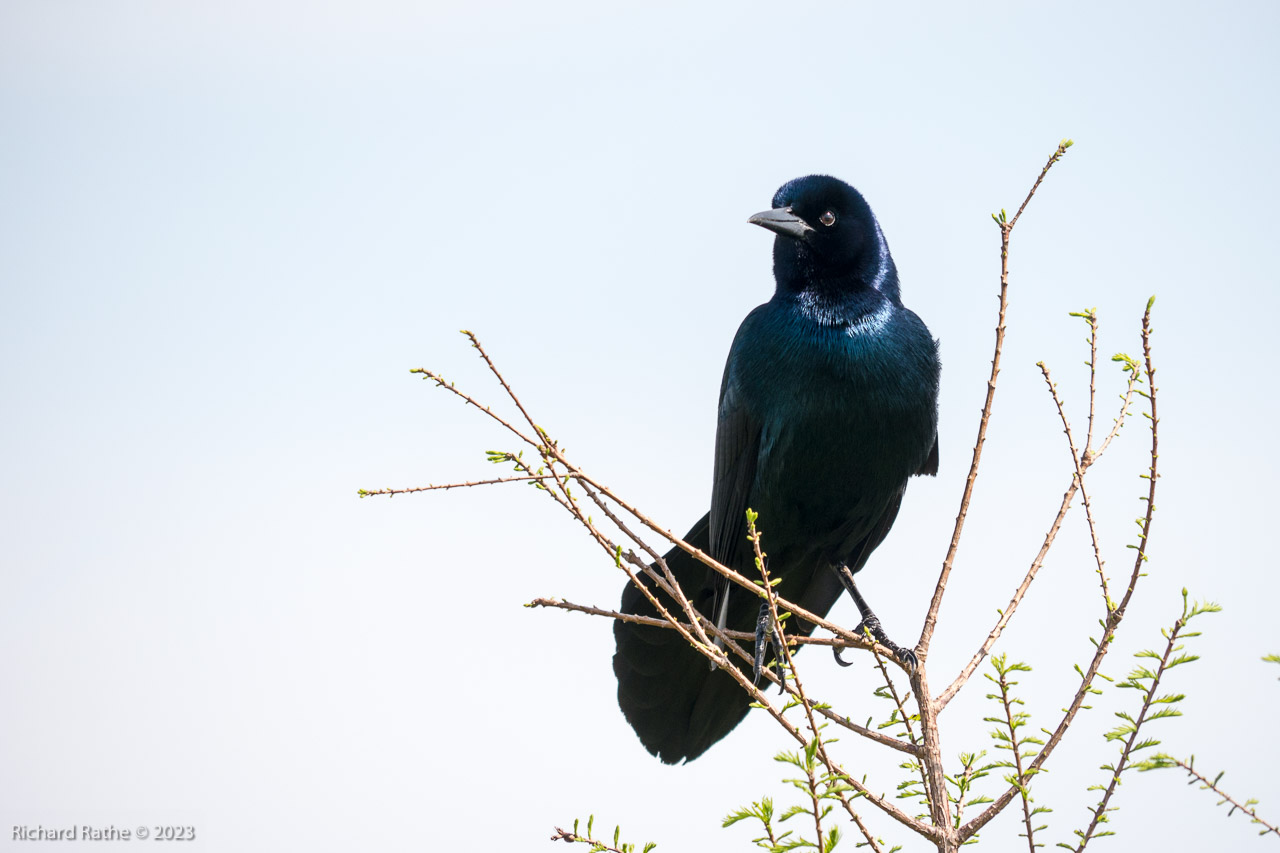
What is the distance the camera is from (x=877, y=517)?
14.5ft

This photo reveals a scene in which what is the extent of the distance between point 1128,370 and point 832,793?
69.7 inches

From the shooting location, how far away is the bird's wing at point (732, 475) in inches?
173

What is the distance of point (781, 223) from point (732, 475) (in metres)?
1.12

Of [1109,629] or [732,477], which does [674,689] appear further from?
[1109,629]

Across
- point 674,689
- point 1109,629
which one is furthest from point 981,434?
point 674,689

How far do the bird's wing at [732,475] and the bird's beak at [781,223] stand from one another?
2.25 ft

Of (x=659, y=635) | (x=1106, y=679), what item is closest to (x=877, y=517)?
(x=659, y=635)

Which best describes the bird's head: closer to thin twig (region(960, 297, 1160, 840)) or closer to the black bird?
the black bird

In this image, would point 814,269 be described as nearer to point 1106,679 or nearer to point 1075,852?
point 1106,679

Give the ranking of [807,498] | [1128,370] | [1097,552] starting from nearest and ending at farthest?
[1097,552], [1128,370], [807,498]

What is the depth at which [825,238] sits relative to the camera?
4684mm

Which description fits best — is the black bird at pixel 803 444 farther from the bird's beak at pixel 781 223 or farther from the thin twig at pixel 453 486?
the thin twig at pixel 453 486

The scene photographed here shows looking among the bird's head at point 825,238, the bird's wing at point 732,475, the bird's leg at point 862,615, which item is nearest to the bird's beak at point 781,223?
the bird's head at point 825,238

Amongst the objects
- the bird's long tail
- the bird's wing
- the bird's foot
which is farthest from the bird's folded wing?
the bird's foot
